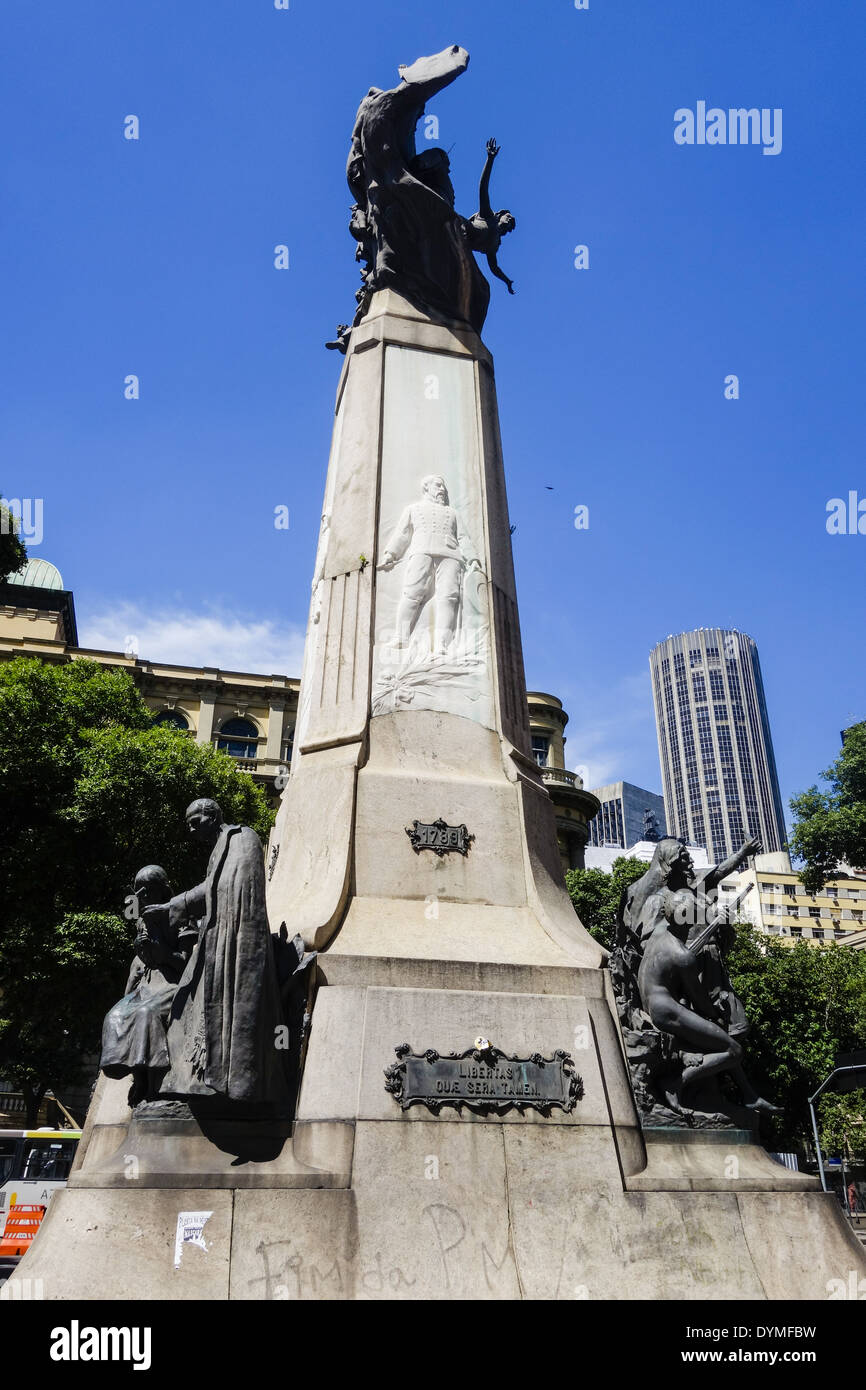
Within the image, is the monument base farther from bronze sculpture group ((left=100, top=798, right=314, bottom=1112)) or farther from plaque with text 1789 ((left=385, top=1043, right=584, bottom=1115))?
bronze sculpture group ((left=100, top=798, right=314, bottom=1112))

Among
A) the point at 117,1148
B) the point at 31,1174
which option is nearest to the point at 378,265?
the point at 117,1148

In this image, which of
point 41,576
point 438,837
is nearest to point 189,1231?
point 438,837

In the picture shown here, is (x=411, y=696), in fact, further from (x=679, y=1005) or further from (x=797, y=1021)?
(x=797, y=1021)

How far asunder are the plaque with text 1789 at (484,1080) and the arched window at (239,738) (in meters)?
46.8

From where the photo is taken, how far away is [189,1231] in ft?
18.7

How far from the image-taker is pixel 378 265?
1202 cm

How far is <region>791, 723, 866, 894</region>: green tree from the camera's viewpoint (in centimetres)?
3400

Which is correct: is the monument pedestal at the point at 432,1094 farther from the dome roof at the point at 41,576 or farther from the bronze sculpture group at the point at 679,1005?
the dome roof at the point at 41,576

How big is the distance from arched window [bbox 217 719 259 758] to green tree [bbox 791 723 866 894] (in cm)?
2803

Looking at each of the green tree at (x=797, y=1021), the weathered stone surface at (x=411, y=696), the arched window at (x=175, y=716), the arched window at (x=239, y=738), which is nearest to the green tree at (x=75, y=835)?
the weathered stone surface at (x=411, y=696)

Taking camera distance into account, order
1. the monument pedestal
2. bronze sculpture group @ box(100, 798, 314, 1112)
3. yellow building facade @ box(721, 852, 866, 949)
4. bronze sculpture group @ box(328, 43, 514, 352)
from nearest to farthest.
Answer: the monument pedestal < bronze sculpture group @ box(100, 798, 314, 1112) < bronze sculpture group @ box(328, 43, 514, 352) < yellow building facade @ box(721, 852, 866, 949)

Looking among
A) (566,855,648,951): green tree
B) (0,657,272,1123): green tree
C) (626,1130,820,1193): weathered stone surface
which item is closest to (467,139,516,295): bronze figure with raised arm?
(626,1130,820,1193): weathered stone surface

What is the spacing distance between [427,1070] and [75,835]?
1870 cm

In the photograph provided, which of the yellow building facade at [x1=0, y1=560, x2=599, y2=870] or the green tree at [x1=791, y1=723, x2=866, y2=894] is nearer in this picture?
the green tree at [x1=791, y1=723, x2=866, y2=894]
